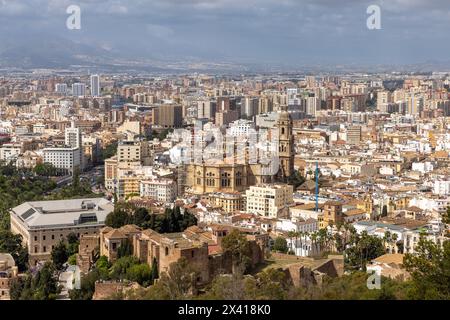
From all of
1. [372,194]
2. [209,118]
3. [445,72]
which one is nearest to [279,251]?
[372,194]

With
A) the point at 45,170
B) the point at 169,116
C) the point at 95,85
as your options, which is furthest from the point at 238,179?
the point at 95,85

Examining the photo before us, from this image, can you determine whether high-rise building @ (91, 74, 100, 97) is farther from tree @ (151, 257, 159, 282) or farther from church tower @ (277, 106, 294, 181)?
tree @ (151, 257, 159, 282)

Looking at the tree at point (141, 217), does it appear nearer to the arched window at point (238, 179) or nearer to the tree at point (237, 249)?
the tree at point (237, 249)

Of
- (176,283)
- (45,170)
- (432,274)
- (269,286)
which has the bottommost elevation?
(45,170)

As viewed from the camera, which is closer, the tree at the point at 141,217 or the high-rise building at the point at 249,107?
the tree at the point at 141,217

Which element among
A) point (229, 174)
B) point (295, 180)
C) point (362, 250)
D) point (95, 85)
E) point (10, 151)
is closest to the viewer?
point (362, 250)

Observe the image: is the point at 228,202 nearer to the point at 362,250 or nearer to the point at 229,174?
the point at 229,174

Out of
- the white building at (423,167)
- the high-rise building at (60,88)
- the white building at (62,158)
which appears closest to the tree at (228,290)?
the white building at (423,167)
